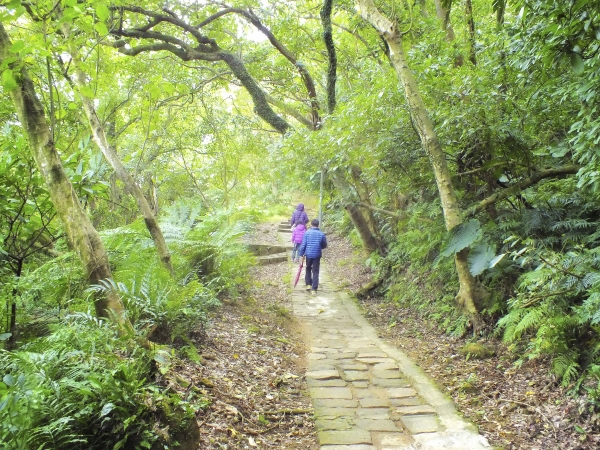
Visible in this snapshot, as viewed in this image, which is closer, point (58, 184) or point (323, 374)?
Result: point (58, 184)

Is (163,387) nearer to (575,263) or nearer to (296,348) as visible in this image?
(296,348)

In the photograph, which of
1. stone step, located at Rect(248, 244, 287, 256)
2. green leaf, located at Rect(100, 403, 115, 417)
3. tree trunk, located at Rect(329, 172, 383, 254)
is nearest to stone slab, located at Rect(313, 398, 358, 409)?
green leaf, located at Rect(100, 403, 115, 417)

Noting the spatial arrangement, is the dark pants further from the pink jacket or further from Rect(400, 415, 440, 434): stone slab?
Rect(400, 415, 440, 434): stone slab

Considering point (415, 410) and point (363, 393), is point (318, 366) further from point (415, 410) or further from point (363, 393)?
point (415, 410)

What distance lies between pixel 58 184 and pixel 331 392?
3.19 m

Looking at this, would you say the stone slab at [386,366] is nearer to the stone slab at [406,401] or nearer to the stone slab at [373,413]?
the stone slab at [406,401]

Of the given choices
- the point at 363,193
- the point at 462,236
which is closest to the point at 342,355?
the point at 462,236

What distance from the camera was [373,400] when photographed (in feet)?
13.1

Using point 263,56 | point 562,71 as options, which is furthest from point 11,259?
point 263,56

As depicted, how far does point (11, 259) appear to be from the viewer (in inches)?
128

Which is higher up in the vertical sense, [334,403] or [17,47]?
[17,47]

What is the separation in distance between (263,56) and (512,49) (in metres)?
7.64

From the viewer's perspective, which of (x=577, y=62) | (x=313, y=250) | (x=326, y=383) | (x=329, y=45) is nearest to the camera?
(x=577, y=62)

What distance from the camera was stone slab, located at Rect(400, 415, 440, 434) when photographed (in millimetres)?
3406
